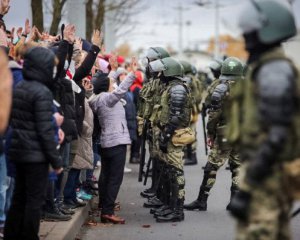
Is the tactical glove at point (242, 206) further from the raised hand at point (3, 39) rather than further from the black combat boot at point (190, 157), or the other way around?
the black combat boot at point (190, 157)

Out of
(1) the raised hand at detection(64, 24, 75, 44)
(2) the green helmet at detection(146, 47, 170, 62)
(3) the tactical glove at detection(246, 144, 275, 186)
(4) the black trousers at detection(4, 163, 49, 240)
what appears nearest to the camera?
(3) the tactical glove at detection(246, 144, 275, 186)

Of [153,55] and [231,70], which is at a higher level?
[153,55]

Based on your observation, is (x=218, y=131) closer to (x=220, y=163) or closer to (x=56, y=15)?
(x=220, y=163)

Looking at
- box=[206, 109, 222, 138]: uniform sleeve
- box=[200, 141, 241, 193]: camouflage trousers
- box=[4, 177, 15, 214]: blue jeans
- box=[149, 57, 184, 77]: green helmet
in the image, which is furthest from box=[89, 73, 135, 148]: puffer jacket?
box=[4, 177, 15, 214]: blue jeans

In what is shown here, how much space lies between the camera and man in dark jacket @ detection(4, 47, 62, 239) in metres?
6.88

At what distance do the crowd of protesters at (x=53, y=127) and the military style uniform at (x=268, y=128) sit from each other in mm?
1713

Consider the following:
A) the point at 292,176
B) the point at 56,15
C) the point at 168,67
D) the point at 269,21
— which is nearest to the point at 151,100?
the point at 168,67

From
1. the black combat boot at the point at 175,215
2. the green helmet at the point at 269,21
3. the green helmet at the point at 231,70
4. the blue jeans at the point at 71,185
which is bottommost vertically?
the black combat boot at the point at 175,215

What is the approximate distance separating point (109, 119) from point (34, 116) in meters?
3.07

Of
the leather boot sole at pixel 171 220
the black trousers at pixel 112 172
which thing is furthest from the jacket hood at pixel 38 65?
the leather boot sole at pixel 171 220

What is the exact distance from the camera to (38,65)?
7027 mm

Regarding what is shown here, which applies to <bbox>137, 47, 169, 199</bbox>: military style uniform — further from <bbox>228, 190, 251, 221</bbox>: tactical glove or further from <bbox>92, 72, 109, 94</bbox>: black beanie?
<bbox>228, 190, 251, 221</bbox>: tactical glove

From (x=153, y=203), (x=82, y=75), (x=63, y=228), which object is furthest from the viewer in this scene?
(x=153, y=203)

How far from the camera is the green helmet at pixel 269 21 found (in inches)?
210
